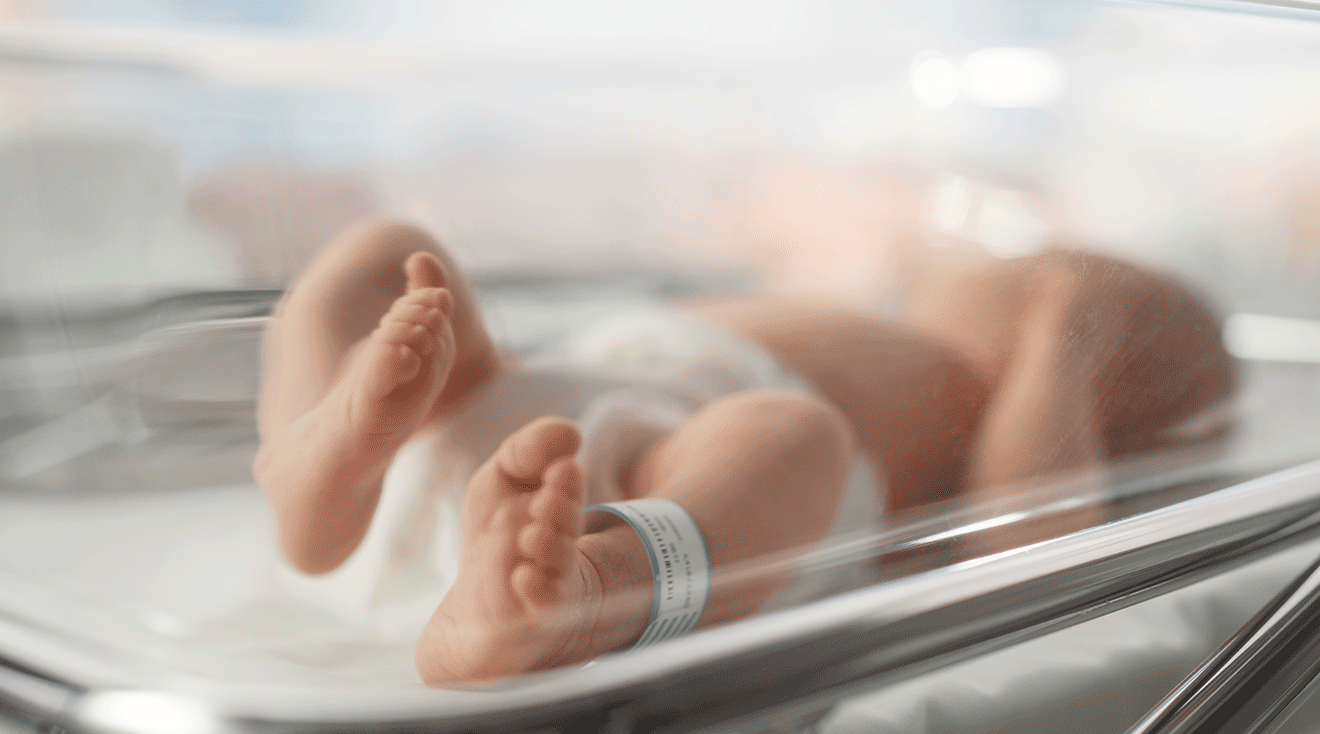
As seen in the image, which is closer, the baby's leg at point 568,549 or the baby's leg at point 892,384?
the baby's leg at point 568,549

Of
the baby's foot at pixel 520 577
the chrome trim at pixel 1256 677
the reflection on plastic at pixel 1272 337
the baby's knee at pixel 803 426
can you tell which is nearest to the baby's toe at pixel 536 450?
the baby's foot at pixel 520 577

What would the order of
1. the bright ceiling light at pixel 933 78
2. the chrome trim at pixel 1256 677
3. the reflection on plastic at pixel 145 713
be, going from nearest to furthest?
the reflection on plastic at pixel 145 713 → the chrome trim at pixel 1256 677 → the bright ceiling light at pixel 933 78

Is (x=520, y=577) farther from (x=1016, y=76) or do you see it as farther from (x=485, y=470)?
(x=1016, y=76)

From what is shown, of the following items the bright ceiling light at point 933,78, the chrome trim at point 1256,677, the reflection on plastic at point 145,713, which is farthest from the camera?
the bright ceiling light at point 933,78

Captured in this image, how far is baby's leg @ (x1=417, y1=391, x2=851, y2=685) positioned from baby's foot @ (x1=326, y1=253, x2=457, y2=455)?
5 cm

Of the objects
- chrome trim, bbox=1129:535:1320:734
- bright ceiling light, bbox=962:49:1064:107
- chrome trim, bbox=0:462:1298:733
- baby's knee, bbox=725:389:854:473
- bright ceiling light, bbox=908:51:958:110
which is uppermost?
bright ceiling light, bbox=908:51:958:110

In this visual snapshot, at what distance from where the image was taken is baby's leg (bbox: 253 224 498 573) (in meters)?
0.35

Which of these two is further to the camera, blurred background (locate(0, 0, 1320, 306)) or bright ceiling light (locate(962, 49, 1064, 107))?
bright ceiling light (locate(962, 49, 1064, 107))

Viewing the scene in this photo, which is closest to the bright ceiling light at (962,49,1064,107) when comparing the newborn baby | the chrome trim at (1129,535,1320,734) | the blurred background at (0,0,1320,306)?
the blurred background at (0,0,1320,306)

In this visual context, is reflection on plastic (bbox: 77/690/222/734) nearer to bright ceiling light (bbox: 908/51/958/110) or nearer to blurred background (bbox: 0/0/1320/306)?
blurred background (bbox: 0/0/1320/306)

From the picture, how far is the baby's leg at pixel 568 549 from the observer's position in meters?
0.30


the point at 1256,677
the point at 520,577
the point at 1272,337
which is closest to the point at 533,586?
the point at 520,577

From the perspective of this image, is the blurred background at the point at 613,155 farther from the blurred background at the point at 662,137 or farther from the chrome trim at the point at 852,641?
the chrome trim at the point at 852,641

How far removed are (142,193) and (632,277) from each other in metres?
0.26
